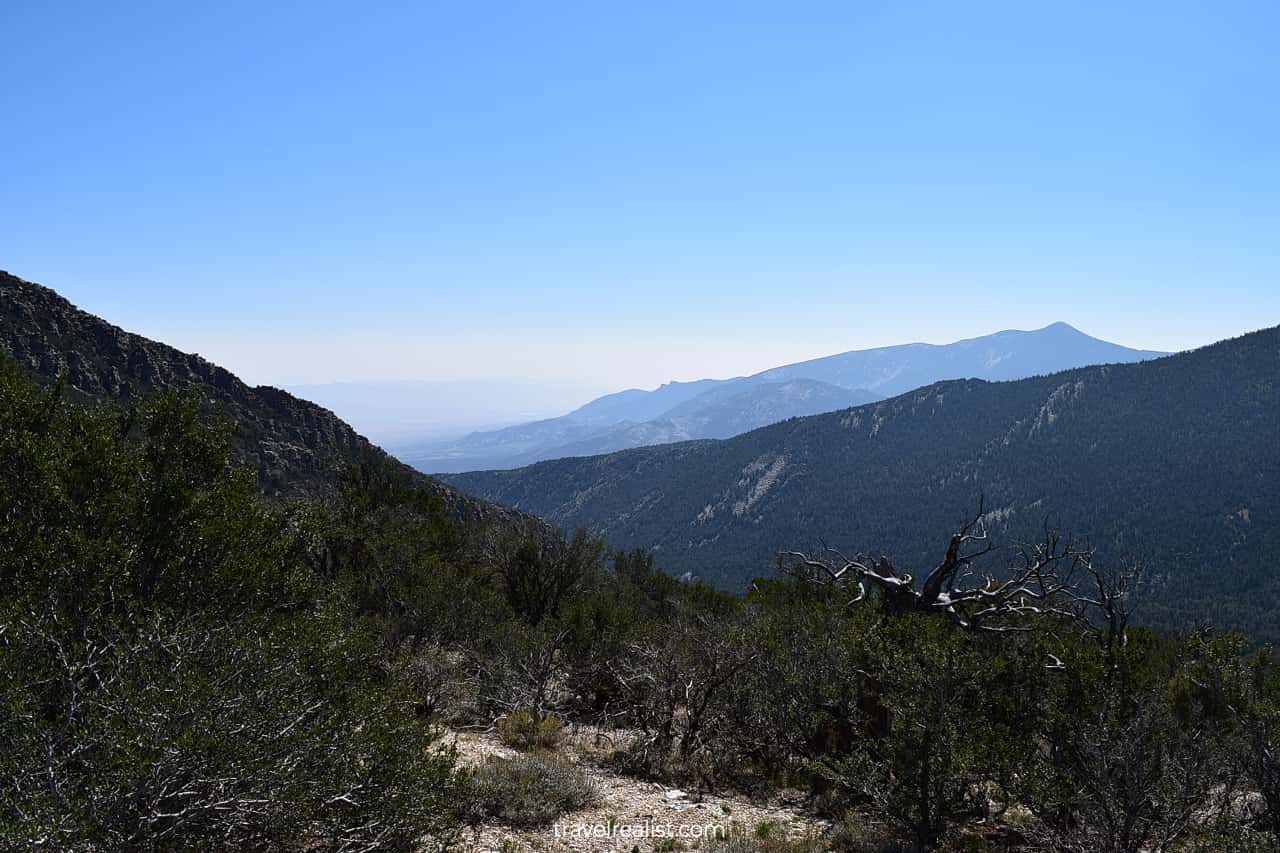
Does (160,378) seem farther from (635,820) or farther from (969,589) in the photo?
(969,589)

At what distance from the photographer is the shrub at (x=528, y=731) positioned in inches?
504

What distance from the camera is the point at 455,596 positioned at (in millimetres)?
17938

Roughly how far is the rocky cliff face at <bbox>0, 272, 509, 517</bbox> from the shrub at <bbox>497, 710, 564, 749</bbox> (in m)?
32.2

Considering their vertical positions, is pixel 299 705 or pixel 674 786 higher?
pixel 299 705

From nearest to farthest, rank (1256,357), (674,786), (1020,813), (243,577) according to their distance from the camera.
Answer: (243,577) < (1020,813) < (674,786) < (1256,357)

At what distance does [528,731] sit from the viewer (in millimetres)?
13078

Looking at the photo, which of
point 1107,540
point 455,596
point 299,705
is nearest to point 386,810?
point 299,705

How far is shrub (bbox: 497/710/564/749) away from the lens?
12.8 m

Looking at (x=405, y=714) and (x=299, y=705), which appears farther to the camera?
(x=405, y=714)

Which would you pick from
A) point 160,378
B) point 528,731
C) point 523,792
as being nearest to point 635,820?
point 523,792

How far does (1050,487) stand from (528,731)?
527ft

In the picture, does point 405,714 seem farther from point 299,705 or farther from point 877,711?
point 877,711

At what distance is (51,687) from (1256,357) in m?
210

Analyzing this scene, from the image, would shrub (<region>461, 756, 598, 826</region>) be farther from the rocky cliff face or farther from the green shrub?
the rocky cliff face
